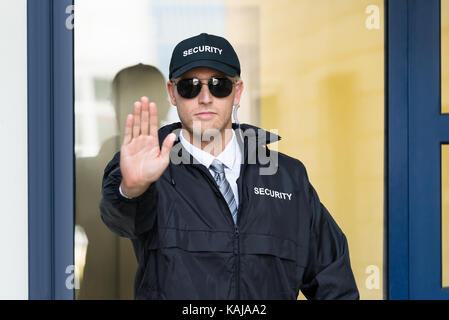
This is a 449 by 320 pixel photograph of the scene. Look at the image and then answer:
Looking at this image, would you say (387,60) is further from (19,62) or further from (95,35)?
(19,62)

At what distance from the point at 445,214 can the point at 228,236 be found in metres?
1.47

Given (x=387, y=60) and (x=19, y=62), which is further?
(x=387, y=60)

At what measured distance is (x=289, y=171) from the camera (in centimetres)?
209

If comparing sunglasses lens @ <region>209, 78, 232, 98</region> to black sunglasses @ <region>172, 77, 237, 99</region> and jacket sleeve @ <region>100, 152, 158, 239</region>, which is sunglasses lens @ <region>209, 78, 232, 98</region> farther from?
jacket sleeve @ <region>100, 152, 158, 239</region>

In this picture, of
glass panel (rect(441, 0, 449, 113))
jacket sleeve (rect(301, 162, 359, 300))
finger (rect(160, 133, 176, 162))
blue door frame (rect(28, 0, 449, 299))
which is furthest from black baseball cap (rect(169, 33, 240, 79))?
glass panel (rect(441, 0, 449, 113))

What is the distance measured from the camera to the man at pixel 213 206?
1711 millimetres

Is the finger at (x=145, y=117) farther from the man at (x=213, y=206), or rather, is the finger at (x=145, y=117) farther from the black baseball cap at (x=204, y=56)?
the black baseball cap at (x=204, y=56)

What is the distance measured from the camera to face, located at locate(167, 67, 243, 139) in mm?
1941

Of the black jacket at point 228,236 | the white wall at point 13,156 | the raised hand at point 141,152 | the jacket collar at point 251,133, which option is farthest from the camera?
the white wall at point 13,156

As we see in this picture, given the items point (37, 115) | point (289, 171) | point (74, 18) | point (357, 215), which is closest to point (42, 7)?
point (74, 18)

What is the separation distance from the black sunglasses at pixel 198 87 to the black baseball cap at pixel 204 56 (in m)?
0.04

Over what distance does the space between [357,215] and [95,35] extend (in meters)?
1.78

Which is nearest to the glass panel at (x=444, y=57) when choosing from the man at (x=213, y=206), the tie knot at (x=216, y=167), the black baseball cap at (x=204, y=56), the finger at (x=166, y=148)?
the man at (x=213, y=206)

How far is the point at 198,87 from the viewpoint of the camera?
1952mm
